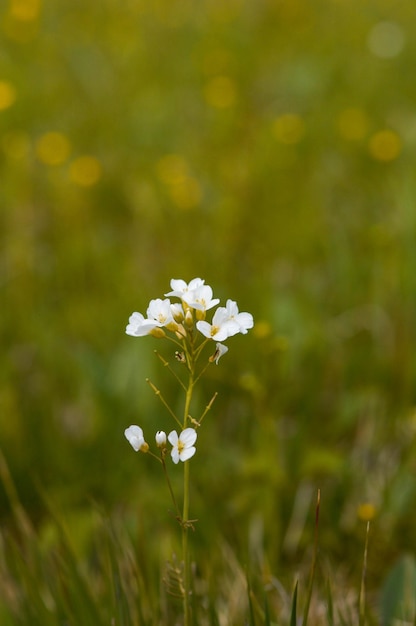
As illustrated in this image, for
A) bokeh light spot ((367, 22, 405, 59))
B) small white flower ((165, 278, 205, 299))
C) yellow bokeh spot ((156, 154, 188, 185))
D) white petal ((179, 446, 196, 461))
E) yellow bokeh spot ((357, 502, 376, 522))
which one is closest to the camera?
white petal ((179, 446, 196, 461))

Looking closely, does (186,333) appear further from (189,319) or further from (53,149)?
(53,149)

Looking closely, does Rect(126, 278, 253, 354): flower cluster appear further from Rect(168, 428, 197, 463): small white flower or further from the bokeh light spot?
the bokeh light spot

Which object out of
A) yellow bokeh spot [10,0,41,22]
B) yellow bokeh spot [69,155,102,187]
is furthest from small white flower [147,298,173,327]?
yellow bokeh spot [10,0,41,22]

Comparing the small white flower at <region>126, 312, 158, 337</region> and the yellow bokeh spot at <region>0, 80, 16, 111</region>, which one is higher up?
the yellow bokeh spot at <region>0, 80, 16, 111</region>

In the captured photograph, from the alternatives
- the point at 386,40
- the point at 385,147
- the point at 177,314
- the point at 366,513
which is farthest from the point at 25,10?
the point at 177,314

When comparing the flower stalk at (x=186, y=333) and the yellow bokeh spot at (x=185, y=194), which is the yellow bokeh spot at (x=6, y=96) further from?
the flower stalk at (x=186, y=333)
